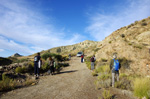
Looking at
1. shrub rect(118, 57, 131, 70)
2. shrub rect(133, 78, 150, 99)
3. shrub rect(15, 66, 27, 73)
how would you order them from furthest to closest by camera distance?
1. shrub rect(118, 57, 131, 70)
2. shrub rect(15, 66, 27, 73)
3. shrub rect(133, 78, 150, 99)

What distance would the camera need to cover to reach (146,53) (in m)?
9.63

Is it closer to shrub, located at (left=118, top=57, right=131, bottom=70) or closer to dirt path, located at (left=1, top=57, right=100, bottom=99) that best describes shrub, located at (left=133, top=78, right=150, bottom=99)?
dirt path, located at (left=1, top=57, right=100, bottom=99)

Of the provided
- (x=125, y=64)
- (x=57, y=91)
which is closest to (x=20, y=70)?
(x=57, y=91)

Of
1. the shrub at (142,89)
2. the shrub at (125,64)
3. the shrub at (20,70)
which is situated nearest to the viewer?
the shrub at (142,89)

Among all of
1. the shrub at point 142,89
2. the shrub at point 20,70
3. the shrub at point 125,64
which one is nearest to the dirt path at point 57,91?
the shrub at point 142,89

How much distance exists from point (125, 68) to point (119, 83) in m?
3.77

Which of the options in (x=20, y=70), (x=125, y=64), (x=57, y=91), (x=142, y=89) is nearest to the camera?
(x=142, y=89)

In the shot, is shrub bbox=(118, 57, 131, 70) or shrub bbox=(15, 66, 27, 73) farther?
shrub bbox=(118, 57, 131, 70)

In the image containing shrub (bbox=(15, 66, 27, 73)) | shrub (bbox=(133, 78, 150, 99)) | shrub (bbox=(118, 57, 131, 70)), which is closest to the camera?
shrub (bbox=(133, 78, 150, 99))

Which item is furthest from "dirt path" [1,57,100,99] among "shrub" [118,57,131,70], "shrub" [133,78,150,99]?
"shrub" [118,57,131,70]

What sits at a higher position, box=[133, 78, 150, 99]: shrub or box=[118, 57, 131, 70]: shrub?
box=[118, 57, 131, 70]: shrub

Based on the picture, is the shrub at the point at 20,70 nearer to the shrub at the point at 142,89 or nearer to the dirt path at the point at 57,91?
the dirt path at the point at 57,91

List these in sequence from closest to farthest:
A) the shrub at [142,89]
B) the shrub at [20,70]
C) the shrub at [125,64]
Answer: the shrub at [142,89] → the shrub at [20,70] → the shrub at [125,64]

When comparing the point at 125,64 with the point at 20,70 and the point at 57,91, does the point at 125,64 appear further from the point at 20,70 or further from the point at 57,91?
the point at 20,70
